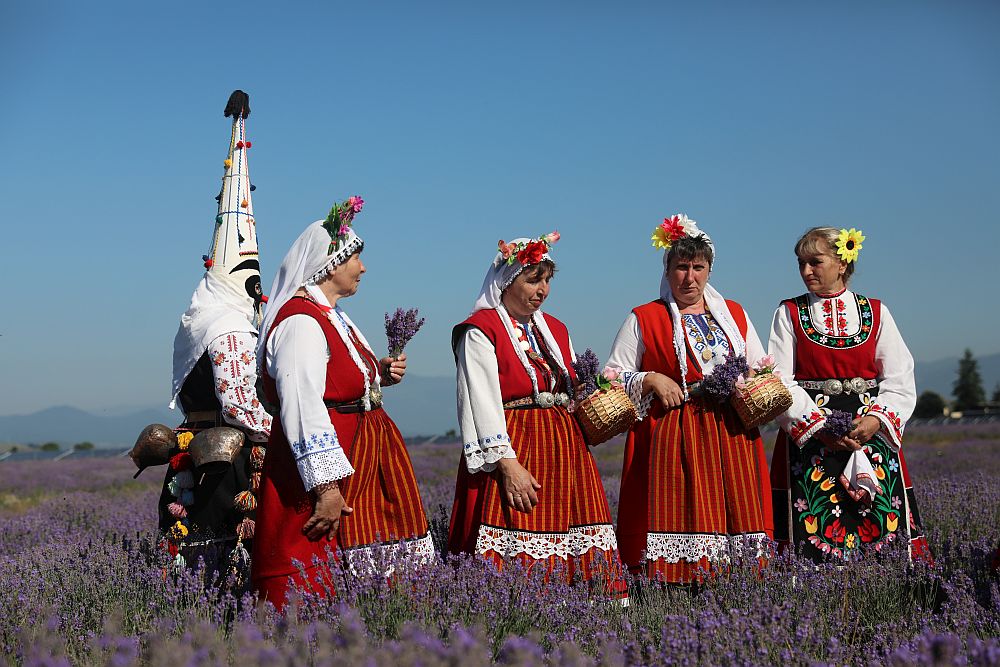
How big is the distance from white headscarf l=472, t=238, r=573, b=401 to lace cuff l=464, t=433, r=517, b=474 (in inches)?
11.5

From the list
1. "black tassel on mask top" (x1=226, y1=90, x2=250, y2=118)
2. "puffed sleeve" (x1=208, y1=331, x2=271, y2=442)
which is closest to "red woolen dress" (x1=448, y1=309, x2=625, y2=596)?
"puffed sleeve" (x1=208, y1=331, x2=271, y2=442)

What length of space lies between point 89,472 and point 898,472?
14.2 m

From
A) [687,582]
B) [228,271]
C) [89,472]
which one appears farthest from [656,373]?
[89,472]

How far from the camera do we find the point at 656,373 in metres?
4.22

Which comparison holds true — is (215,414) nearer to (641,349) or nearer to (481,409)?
(481,409)

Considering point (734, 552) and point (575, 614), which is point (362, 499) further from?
point (734, 552)

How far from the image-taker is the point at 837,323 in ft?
14.3

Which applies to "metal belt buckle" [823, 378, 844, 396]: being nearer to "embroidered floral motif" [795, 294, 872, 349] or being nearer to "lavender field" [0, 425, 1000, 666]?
"embroidered floral motif" [795, 294, 872, 349]

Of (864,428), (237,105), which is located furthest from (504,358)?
(237,105)

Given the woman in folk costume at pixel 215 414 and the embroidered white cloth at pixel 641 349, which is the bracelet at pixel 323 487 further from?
the embroidered white cloth at pixel 641 349

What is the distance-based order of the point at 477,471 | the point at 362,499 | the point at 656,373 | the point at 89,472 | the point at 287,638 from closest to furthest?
the point at 287,638, the point at 362,499, the point at 477,471, the point at 656,373, the point at 89,472

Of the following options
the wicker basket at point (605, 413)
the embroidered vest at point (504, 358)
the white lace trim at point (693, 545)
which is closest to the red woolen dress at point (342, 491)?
the embroidered vest at point (504, 358)

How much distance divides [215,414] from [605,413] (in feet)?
6.30

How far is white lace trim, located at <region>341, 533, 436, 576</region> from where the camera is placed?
307 centimetres
